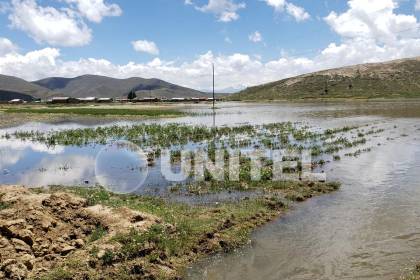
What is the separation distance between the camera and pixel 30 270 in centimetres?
1129

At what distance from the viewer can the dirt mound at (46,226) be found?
1146cm

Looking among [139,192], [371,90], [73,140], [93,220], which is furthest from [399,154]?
[371,90]

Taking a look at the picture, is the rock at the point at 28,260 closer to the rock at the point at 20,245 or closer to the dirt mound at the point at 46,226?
the dirt mound at the point at 46,226

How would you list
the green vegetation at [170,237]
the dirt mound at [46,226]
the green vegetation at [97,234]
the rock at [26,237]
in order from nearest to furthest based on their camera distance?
the dirt mound at [46,226]
the green vegetation at [170,237]
the rock at [26,237]
the green vegetation at [97,234]

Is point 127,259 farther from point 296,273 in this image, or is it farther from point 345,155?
point 345,155

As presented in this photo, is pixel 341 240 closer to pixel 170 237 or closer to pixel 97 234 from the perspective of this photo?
pixel 170 237

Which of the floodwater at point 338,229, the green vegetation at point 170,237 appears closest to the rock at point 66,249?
the green vegetation at point 170,237

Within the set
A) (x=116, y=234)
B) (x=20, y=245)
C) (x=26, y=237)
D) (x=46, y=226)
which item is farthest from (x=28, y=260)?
(x=116, y=234)

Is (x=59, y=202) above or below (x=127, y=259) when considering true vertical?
above

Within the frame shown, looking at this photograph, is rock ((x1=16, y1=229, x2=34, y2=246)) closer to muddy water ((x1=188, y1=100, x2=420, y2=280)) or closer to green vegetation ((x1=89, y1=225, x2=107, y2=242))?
green vegetation ((x1=89, y1=225, x2=107, y2=242))

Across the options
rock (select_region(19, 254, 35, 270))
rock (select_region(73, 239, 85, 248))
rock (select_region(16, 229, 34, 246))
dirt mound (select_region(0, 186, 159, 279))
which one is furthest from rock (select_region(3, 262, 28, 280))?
rock (select_region(73, 239, 85, 248))

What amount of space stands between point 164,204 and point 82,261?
6245 mm

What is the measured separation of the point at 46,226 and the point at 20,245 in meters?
1.14

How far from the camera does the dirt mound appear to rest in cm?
1146
